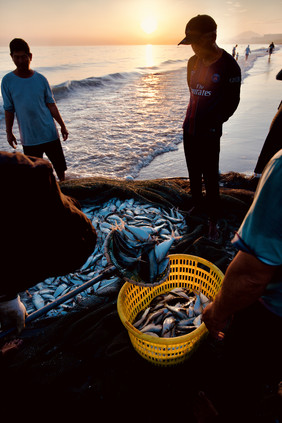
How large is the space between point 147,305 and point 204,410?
124cm

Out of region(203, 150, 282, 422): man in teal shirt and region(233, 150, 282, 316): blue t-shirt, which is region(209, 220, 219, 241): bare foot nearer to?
region(203, 150, 282, 422): man in teal shirt

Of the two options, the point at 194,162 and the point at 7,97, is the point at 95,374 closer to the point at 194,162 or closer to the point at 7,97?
the point at 194,162

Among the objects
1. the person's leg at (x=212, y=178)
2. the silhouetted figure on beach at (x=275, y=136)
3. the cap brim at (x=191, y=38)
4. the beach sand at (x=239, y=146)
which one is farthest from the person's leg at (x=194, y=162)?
the beach sand at (x=239, y=146)

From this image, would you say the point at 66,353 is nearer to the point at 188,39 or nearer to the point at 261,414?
the point at 261,414

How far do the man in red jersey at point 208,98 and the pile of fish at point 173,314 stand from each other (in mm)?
1465

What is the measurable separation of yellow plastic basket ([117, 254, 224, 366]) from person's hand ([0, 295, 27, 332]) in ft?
2.79

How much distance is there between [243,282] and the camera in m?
1.25

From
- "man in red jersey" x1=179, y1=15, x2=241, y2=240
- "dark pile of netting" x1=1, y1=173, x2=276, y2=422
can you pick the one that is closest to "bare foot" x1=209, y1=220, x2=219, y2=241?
"man in red jersey" x1=179, y1=15, x2=241, y2=240

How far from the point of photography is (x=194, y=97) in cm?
357

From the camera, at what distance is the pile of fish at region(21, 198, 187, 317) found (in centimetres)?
321

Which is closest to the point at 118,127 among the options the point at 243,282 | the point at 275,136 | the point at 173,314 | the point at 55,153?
the point at 55,153

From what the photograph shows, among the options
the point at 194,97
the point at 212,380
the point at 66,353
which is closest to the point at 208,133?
the point at 194,97

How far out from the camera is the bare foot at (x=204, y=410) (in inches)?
79.2

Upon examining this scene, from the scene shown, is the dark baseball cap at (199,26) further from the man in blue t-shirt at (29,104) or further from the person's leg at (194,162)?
the man in blue t-shirt at (29,104)
